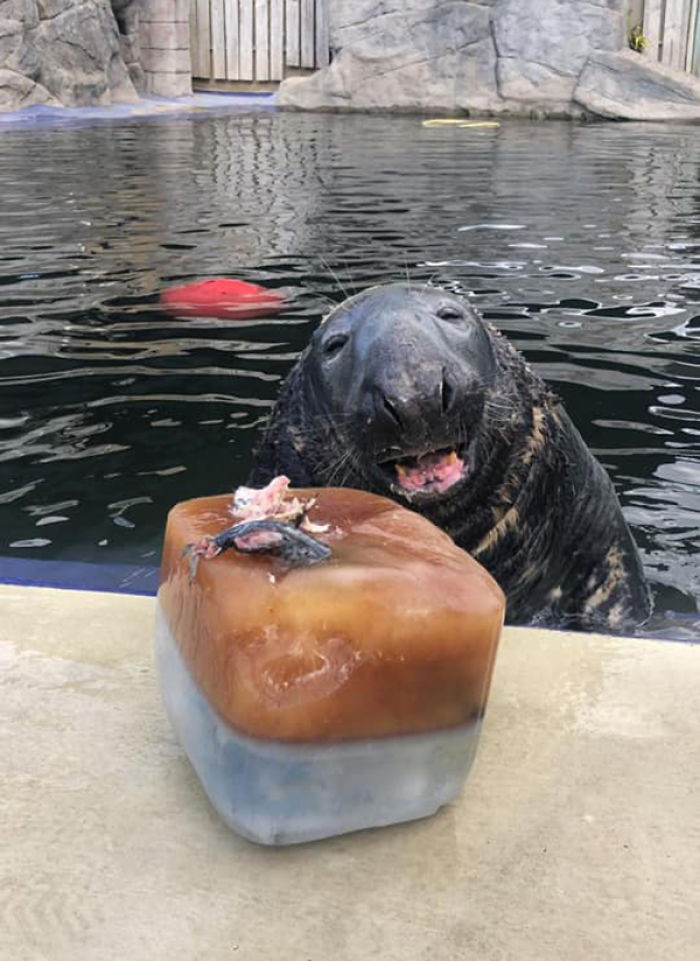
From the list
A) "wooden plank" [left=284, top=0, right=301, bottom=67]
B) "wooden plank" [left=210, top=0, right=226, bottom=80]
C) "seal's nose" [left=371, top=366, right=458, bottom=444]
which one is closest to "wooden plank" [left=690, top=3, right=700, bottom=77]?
"wooden plank" [left=284, top=0, right=301, bottom=67]

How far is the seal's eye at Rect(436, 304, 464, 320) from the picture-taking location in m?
3.05

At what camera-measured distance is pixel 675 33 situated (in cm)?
2427

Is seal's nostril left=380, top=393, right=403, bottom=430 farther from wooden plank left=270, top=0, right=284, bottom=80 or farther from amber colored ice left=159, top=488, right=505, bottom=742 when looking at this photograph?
wooden plank left=270, top=0, right=284, bottom=80

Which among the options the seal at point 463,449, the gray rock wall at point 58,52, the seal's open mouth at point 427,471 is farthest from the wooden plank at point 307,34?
the seal's open mouth at point 427,471

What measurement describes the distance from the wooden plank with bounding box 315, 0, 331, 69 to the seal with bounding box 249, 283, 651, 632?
2435 cm

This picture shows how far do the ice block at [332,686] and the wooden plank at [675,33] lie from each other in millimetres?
25242

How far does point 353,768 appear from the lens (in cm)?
152

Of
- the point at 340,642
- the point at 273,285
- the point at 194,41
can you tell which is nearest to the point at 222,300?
the point at 273,285

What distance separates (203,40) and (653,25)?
404 inches

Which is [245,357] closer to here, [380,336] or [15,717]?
[380,336]

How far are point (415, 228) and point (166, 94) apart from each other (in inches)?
651

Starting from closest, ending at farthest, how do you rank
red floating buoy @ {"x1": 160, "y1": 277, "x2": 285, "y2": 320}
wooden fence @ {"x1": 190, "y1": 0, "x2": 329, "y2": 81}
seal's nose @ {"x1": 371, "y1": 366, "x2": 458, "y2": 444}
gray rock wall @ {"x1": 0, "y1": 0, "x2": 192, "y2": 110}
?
seal's nose @ {"x1": 371, "y1": 366, "x2": 458, "y2": 444}
red floating buoy @ {"x1": 160, "y1": 277, "x2": 285, "y2": 320}
gray rock wall @ {"x1": 0, "y1": 0, "x2": 192, "y2": 110}
wooden fence @ {"x1": 190, "y1": 0, "x2": 329, "y2": 81}

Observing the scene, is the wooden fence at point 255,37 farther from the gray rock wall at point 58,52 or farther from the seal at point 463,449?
the seal at point 463,449

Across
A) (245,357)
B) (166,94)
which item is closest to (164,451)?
(245,357)
